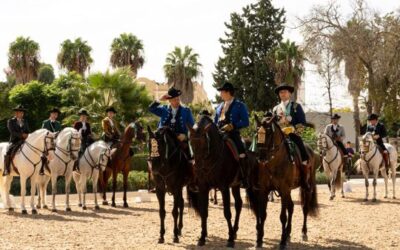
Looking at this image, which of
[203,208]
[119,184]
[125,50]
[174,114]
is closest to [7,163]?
[174,114]

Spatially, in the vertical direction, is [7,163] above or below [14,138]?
below

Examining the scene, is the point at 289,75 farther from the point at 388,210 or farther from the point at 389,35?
the point at 388,210

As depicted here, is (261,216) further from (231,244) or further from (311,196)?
(311,196)

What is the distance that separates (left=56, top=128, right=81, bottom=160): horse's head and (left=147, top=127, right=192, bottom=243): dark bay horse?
6.13 metres

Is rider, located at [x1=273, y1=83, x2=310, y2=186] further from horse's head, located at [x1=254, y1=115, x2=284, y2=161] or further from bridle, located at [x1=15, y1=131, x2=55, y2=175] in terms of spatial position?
bridle, located at [x1=15, y1=131, x2=55, y2=175]

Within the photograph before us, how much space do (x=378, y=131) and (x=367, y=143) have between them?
0.72 metres

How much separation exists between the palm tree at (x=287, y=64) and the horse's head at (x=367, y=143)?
35.9 m

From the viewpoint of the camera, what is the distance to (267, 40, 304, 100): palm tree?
5791 cm

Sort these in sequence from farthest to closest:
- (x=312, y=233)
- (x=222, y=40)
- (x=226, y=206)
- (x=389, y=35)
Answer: (x=222, y=40), (x=389, y=35), (x=312, y=233), (x=226, y=206)

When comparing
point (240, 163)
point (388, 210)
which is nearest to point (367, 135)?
point (388, 210)

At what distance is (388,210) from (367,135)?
3733mm

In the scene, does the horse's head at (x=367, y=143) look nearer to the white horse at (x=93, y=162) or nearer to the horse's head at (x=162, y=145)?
the white horse at (x=93, y=162)

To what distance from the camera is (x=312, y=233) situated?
44.8 feet

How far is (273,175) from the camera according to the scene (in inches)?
445
